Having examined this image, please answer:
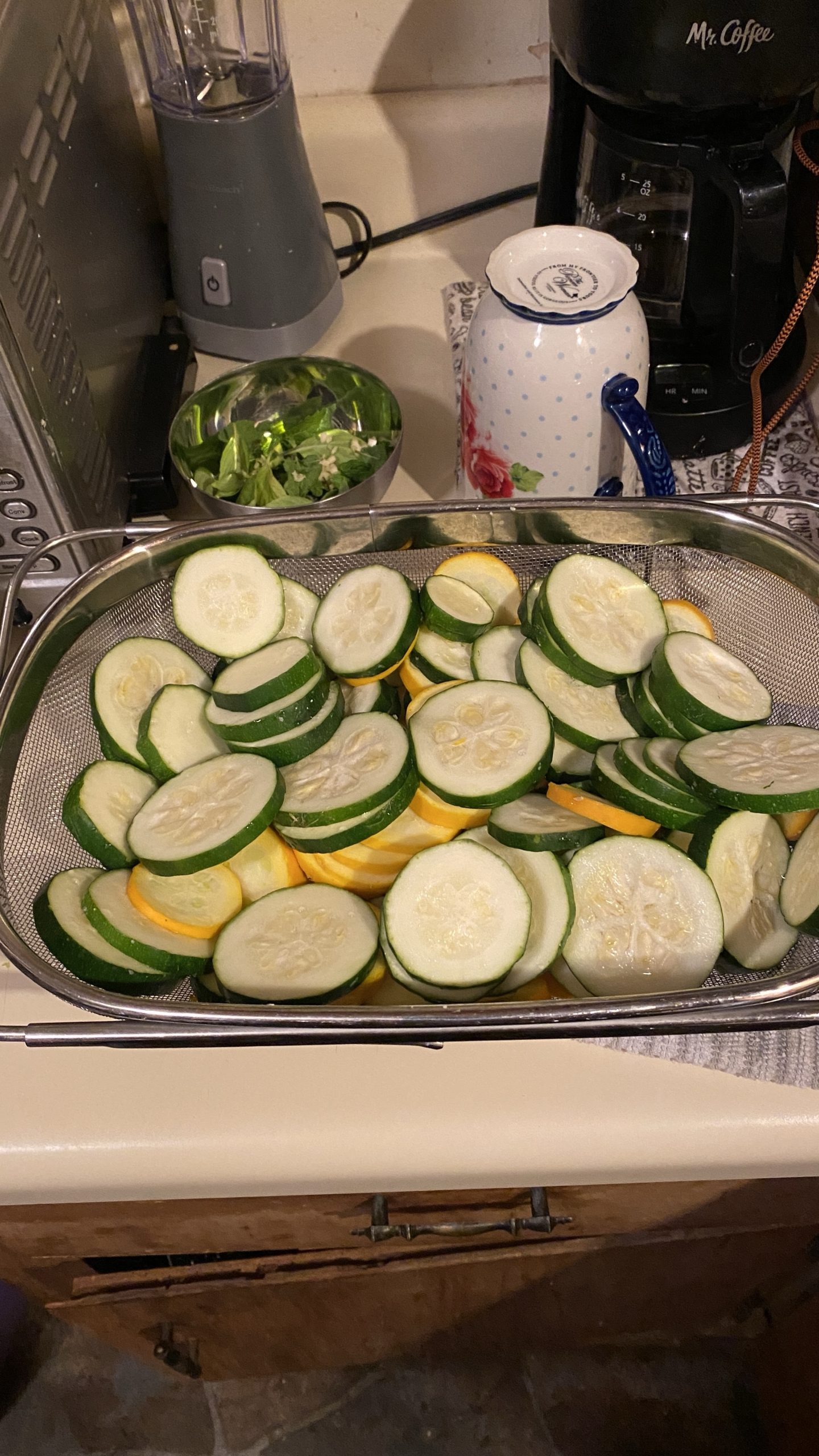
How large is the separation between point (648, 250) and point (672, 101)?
0.16 meters

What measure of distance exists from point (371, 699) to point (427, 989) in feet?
0.77

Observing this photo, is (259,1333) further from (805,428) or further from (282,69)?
(282,69)

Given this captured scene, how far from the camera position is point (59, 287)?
0.79m

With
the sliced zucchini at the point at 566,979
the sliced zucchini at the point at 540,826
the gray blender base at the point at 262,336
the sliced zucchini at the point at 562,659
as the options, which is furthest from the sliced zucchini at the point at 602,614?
the gray blender base at the point at 262,336

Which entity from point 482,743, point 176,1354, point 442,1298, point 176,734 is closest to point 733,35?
point 482,743

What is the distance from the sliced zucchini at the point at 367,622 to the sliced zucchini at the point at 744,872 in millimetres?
242

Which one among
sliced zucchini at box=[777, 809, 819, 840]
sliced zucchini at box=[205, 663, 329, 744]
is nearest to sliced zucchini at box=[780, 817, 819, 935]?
sliced zucchini at box=[777, 809, 819, 840]

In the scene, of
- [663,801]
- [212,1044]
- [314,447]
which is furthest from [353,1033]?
[314,447]

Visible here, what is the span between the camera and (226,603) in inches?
29.6

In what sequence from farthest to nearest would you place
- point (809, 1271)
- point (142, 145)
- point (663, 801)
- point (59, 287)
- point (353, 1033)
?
1. point (142, 145)
2. point (809, 1271)
3. point (59, 287)
4. point (663, 801)
5. point (353, 1033)

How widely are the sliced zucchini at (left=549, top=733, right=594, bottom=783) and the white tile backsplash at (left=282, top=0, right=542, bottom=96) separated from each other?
2.73ft

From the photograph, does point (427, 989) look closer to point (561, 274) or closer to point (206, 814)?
point (206, 814)

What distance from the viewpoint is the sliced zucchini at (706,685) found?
0.68 meters

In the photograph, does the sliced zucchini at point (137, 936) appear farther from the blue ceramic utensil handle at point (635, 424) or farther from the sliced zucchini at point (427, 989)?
the blue ceramic utensil handle at point (635, 424)
